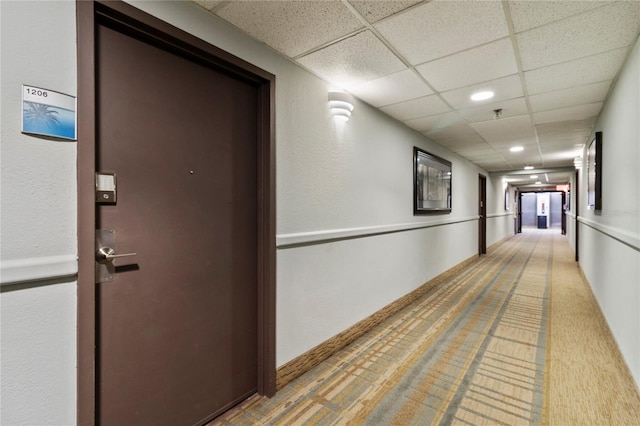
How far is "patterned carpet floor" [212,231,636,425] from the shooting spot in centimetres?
180

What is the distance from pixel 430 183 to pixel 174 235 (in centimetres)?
377

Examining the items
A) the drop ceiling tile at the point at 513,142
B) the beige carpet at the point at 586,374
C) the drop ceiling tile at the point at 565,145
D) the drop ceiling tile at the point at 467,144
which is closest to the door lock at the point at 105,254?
the beige carpet at the point at 586,374

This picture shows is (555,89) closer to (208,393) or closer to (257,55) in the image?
(257,55)

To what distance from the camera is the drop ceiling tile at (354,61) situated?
1.94m

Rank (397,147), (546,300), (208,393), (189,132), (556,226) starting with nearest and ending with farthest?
(189,132), (208,393), (397,147), (546,300), (556,226)

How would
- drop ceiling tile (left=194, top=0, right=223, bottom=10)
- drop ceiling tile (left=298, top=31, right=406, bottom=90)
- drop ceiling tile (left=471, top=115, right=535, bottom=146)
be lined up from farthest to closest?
drop ceiling tile (left=471, top=115, right=535, bottom=146), drop ceiling tile (left=298, top=31, right=406, bottom=90), drop ceiling tile (left=194, top=0, right=223, bottom=10)

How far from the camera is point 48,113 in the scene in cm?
114

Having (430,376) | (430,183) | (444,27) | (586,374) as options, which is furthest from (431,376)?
(430,183)

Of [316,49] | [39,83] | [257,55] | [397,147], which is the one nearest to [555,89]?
[397,147]

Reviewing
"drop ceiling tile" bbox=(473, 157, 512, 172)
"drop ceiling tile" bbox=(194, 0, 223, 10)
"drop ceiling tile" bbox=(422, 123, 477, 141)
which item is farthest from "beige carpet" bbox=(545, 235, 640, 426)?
"drop ceiling tile" bbox=(473, 157, 512, 172)

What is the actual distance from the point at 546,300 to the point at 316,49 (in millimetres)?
4197

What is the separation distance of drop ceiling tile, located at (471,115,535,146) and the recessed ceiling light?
903mm

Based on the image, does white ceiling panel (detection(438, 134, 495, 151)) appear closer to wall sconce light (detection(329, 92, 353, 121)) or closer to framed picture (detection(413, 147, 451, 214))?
framed picture (detection(413, 147, 451, 214))

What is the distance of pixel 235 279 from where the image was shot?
189 centimetres
